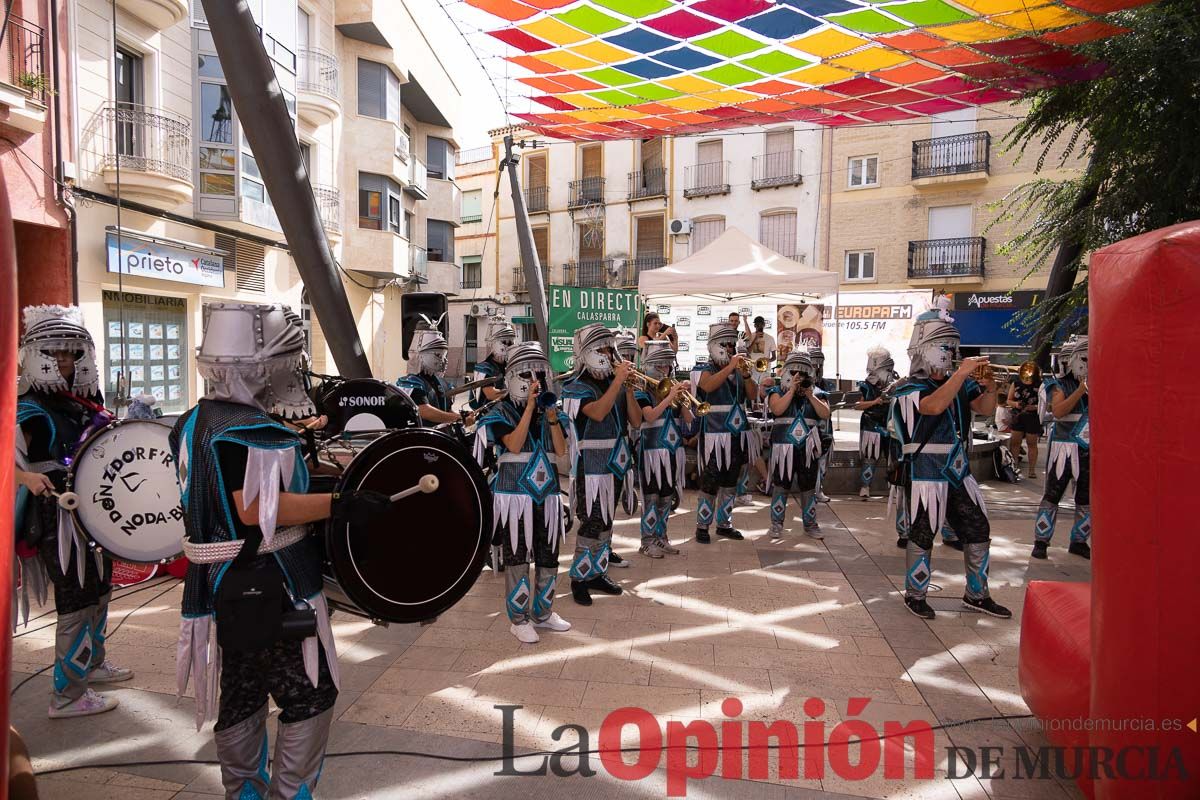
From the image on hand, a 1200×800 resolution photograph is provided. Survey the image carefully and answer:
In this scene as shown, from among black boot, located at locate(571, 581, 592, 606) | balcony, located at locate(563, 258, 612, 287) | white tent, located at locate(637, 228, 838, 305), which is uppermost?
balcony, located at locate(563, 258, 612, 287)

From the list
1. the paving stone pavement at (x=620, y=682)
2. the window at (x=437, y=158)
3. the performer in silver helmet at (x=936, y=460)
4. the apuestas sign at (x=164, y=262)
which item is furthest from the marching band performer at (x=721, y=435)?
the window at (x=437, y=158)

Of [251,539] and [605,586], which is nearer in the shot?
[251,539]

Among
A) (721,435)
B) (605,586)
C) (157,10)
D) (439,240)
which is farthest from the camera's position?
(439,240)

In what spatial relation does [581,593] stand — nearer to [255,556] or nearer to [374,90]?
[255,556]

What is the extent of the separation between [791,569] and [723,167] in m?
20.8

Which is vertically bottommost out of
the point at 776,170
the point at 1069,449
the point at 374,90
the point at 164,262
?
the point at 1069,449

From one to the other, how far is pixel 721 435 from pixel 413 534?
190 inches

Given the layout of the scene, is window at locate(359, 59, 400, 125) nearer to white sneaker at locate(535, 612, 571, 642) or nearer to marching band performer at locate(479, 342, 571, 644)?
marching band performer at locate(479, 342, 571, 644)

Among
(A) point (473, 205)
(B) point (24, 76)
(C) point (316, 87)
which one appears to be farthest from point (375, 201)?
(A) point (473, 205)

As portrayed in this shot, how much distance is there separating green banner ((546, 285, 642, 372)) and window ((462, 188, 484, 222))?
24.3 m

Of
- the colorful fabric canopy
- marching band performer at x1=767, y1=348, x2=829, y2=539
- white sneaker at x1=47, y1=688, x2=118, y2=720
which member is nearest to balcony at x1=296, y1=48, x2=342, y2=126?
the colorful fabric canopy

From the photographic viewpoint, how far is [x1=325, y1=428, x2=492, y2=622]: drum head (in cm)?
238

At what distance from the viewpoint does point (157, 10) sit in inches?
416

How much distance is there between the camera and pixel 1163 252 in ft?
7.09
